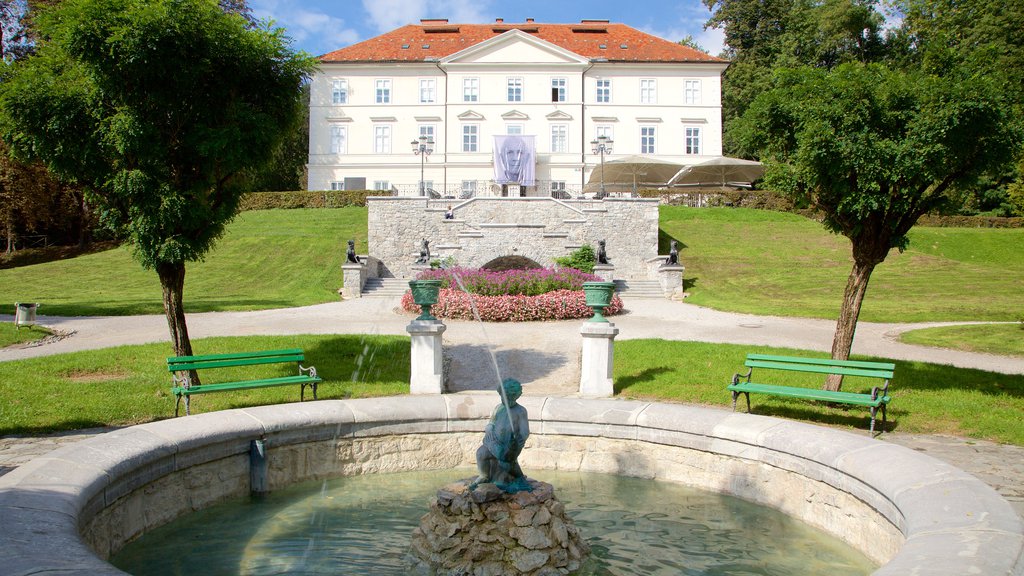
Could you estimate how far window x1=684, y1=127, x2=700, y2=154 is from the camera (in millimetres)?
47469

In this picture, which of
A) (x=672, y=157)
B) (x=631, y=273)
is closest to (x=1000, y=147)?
(x=631, y=273)

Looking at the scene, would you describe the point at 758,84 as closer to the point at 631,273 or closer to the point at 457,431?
the point at 631,273

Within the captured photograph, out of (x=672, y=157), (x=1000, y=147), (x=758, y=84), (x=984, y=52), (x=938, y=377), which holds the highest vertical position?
(x=758, y=84)

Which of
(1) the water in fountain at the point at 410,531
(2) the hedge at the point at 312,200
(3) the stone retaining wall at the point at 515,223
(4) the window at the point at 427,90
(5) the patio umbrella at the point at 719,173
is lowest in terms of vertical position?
(1) the water in fountain at the point at 410,531

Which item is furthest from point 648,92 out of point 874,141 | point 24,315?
point 874,141

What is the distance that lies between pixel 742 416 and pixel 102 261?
30.4 meters

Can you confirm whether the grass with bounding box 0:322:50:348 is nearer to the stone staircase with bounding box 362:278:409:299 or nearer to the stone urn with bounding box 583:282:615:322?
the stone staircase with bounding box 362:278:409:299

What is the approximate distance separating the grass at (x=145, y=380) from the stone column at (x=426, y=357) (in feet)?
1.30

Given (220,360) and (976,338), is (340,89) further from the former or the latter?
(220,360)

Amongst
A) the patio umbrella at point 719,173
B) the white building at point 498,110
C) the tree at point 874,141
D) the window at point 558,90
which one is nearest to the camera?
the tree at point 874,141

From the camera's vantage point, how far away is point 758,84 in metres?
51.1

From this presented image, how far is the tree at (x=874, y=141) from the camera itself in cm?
844

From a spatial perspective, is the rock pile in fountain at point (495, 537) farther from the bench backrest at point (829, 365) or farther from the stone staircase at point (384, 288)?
the stone staircase at point (384, 288)

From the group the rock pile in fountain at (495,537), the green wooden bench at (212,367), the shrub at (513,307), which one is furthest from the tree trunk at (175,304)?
the shrub at (513,307)
